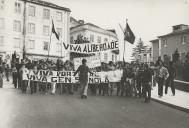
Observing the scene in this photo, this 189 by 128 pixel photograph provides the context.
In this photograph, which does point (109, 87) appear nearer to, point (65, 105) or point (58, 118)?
point (65, 105)

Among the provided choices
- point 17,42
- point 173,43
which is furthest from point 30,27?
point 173,43

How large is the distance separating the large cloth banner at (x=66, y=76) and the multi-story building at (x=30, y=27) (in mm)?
29388

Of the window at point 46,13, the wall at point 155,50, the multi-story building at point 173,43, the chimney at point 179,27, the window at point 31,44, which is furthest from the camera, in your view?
the wall at point 155,50

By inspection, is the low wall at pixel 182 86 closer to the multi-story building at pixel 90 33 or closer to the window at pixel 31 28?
the window at pixel 31 28

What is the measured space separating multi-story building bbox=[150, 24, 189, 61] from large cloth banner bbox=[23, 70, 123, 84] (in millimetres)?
25914

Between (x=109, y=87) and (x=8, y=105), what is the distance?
6.70 metres

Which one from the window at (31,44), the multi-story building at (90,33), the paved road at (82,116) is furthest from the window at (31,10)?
the paved road at (82,116)

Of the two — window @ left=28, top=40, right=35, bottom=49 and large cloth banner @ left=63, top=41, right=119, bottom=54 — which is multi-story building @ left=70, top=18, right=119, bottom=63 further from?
large cloth banner @ left=63, top=41, right=119, bottom=54

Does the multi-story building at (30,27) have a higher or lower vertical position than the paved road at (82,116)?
higher

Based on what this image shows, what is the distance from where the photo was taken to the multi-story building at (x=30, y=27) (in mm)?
45688

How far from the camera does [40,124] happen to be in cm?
813

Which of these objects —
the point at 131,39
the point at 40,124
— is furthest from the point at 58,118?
the point at 131,39

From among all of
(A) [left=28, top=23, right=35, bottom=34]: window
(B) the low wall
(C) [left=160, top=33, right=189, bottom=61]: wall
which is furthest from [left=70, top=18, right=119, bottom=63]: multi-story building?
(B) the low wall

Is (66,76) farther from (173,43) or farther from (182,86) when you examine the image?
(173,43)
